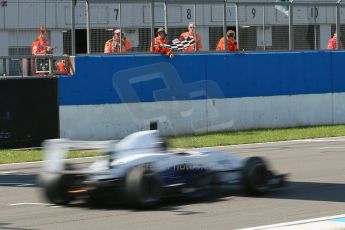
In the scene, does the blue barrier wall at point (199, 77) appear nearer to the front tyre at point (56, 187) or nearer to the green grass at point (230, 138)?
the green grass at point (230, 138)

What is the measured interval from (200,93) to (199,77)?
0.44 metres

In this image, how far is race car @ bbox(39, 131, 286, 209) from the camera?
11359 millimetres

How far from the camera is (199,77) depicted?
83.8ft

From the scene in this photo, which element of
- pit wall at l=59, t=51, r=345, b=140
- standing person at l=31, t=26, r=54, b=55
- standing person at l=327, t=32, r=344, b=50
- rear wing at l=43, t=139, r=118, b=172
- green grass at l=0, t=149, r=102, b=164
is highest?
standing person at l=327, t=32, r=344, b=50

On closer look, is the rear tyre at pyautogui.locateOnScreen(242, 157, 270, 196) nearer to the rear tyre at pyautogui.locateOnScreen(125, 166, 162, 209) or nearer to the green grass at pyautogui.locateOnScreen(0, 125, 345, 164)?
the rear tyre at pyautogui.locateOnScreen(125, 166, 162, 209)

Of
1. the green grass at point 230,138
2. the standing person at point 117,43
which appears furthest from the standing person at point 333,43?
the standing person at point 117,43

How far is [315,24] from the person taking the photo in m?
28.6

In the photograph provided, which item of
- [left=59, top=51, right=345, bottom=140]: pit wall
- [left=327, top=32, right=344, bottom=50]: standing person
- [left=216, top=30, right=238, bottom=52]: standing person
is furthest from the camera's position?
[left=327, top=32, right=344, bottom=50]: standing person

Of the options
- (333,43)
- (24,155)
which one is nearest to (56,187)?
(24,155)

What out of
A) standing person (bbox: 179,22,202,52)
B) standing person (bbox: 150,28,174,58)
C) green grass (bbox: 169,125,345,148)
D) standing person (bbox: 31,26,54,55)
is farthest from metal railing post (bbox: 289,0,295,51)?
standing person (bbox: 31,26,54,55)

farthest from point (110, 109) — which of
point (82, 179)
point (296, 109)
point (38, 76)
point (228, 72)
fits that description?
point (82, 179)

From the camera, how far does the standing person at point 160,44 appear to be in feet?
81.7

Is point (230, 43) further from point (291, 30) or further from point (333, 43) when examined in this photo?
point (333, 43)

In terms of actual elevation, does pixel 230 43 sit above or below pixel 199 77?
above
